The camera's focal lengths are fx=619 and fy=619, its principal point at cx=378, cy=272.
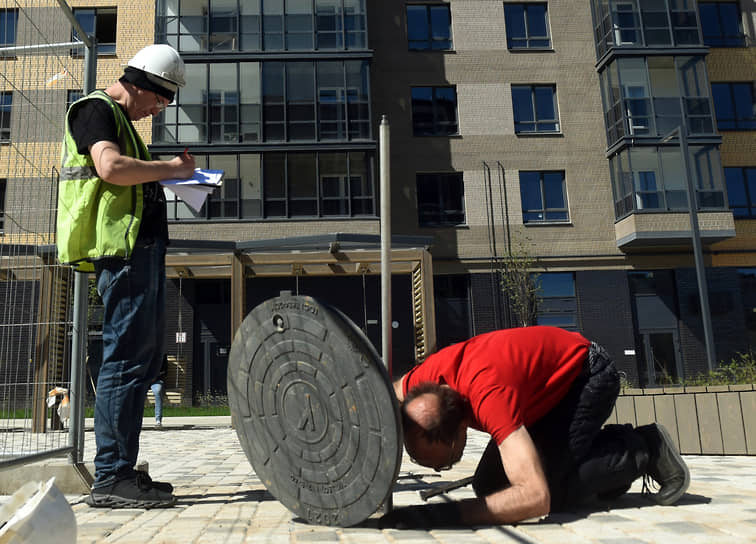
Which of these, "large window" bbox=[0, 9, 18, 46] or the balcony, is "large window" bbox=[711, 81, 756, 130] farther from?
"large window" bbox=[0, 9, 18, 46]

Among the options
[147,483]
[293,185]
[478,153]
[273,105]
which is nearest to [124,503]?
[147,483]

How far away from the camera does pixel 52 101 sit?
4168 millimetres

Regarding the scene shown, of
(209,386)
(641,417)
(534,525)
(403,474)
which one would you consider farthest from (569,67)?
(534,525)

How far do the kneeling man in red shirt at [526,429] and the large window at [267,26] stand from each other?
848 inches

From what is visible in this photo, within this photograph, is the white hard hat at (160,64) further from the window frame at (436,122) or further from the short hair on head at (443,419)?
the window frame at (436,122)

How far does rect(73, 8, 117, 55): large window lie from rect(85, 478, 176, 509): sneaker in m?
24.7

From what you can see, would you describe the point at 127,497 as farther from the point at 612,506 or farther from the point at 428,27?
the point at 428,27

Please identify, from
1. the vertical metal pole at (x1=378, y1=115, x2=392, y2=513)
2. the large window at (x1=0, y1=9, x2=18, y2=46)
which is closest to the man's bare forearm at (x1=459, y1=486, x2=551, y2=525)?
the vertical metal pole at (x1=378, y1=115, x2=392, y2=513)

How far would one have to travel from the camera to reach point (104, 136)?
3266mm

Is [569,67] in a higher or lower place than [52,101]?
higher

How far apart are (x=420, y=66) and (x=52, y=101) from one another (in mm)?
21945

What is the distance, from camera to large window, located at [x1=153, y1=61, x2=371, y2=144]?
72.3 ft

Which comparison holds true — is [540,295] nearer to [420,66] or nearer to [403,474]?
[420,66]

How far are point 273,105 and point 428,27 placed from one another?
752 cm
